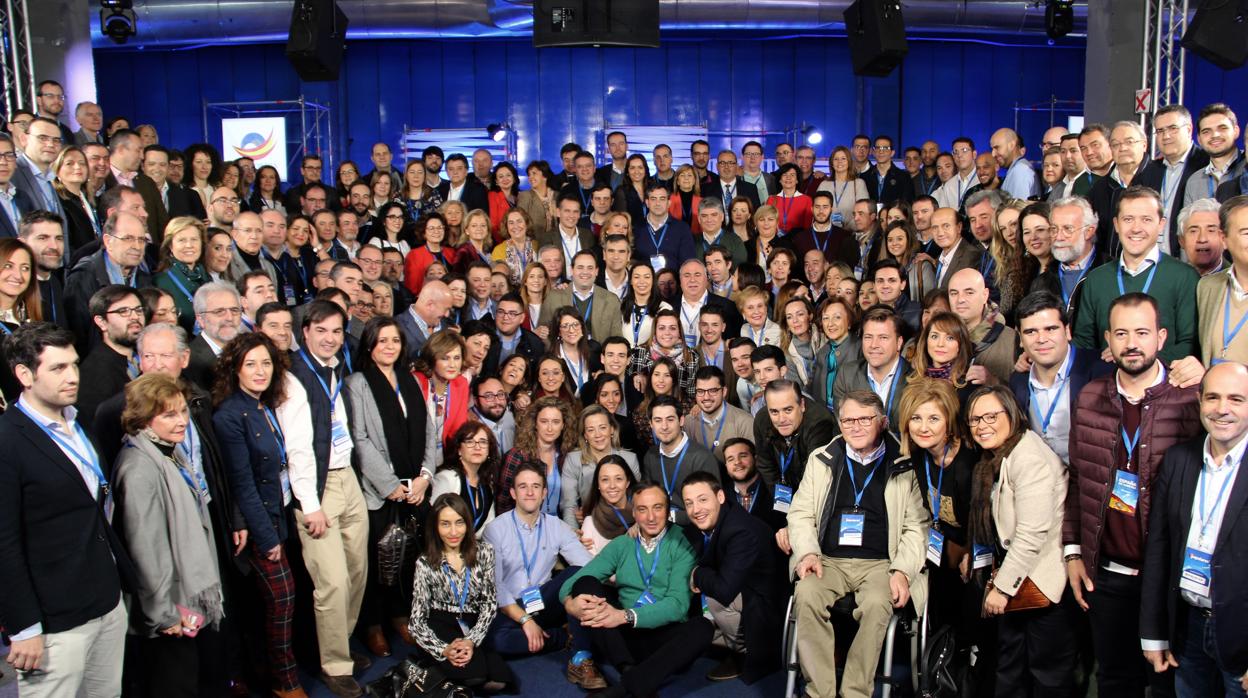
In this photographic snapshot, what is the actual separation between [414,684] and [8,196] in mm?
3085

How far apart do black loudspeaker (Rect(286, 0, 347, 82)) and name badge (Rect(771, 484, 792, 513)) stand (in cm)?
582

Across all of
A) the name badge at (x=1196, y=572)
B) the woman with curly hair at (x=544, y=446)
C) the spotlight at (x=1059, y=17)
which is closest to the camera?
the name badge at (x=1196, y=572)

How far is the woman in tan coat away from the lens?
346cm

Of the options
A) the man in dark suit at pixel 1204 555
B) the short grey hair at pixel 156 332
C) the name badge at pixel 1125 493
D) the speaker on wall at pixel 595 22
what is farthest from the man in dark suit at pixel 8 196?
the man in dark suit at pixel 1204 555

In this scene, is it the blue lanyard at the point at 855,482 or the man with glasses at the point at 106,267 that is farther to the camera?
the man with glasses at the point at 106,267

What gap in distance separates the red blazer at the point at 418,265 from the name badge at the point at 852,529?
3386 millimetres

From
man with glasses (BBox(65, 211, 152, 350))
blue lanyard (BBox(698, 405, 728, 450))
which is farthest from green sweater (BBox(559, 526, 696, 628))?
man with glasses (BBox(65, 211, 152, 350))

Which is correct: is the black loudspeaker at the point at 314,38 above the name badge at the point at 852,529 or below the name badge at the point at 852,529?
above

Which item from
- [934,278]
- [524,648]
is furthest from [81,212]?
[934,278]

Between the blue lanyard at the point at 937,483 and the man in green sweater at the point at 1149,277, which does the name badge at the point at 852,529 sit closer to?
the blue lanyard at the point at 937,483

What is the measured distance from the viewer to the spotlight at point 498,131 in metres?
11.8

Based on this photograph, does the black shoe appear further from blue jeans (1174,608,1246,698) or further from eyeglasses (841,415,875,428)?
blue jeans (1174,608,1246,698)

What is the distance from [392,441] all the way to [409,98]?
28.8ft

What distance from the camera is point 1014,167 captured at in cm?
660
